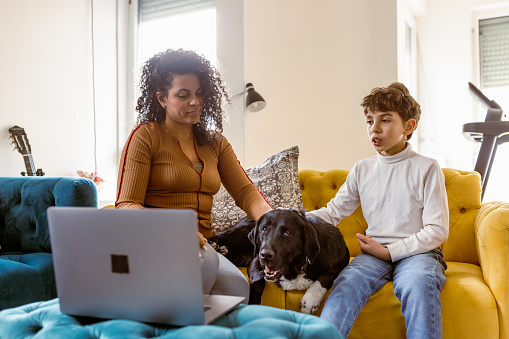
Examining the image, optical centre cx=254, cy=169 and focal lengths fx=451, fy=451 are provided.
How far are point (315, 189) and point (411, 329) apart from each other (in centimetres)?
97

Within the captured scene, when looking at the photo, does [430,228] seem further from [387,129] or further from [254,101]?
[254,101]

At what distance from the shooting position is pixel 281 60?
359 cm

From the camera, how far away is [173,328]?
2.87 ft

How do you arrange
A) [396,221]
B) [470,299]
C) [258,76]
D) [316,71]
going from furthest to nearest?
[258,76]
[316,71]
[396,221]
[470,299]

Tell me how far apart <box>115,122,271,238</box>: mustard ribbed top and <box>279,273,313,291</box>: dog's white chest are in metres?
0.25

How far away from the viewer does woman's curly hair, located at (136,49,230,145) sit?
1.60 metres

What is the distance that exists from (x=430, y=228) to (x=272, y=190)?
0.69 metres

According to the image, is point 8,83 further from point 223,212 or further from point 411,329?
point 411,329

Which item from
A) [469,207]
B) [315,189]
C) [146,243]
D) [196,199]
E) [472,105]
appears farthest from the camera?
[472,105]

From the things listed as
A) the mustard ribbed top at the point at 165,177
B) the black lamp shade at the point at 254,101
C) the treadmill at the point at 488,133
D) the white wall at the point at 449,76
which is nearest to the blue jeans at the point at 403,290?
the mustard ribbed top at the point at 165,177

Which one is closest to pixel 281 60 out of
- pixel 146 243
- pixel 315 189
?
pixel 315 189

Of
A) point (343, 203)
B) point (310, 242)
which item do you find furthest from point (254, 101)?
point (310, 242)

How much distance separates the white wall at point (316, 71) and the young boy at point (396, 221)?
5.27ft

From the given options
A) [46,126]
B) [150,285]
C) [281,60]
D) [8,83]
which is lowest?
[150,285]
